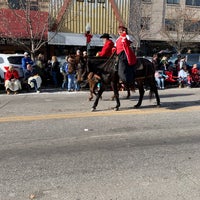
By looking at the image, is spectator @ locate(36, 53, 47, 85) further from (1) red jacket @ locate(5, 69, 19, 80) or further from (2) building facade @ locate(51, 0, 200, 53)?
(2) building facade @ locate(51, 0, 200, 53)

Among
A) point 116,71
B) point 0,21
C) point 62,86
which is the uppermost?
point 0,21

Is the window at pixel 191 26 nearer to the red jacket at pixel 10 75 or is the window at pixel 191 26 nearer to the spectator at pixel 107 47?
the red jacket at pixel 10 75

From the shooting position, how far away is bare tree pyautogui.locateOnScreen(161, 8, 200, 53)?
33.1 m

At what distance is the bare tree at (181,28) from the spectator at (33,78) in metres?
21.5

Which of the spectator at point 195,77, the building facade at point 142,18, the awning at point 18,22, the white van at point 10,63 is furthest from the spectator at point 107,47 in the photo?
the building facade at point 142,18

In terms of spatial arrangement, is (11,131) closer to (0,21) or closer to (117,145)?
(117,145)

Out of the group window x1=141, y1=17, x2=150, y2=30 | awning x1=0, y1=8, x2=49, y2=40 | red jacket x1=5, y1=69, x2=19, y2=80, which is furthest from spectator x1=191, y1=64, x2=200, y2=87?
window x1=141, y1=17, x2=150, y2=30

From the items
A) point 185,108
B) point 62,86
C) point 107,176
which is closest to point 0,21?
point 62,86

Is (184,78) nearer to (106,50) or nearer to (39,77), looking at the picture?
(39,77)

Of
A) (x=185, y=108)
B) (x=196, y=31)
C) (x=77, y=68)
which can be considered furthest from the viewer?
(x=196, y=31)

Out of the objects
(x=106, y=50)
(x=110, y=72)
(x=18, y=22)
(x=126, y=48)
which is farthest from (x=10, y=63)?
(x=126, y=48)

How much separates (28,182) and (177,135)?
3661 mm

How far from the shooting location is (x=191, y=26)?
3381 cm

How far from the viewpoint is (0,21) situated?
21547 mm
